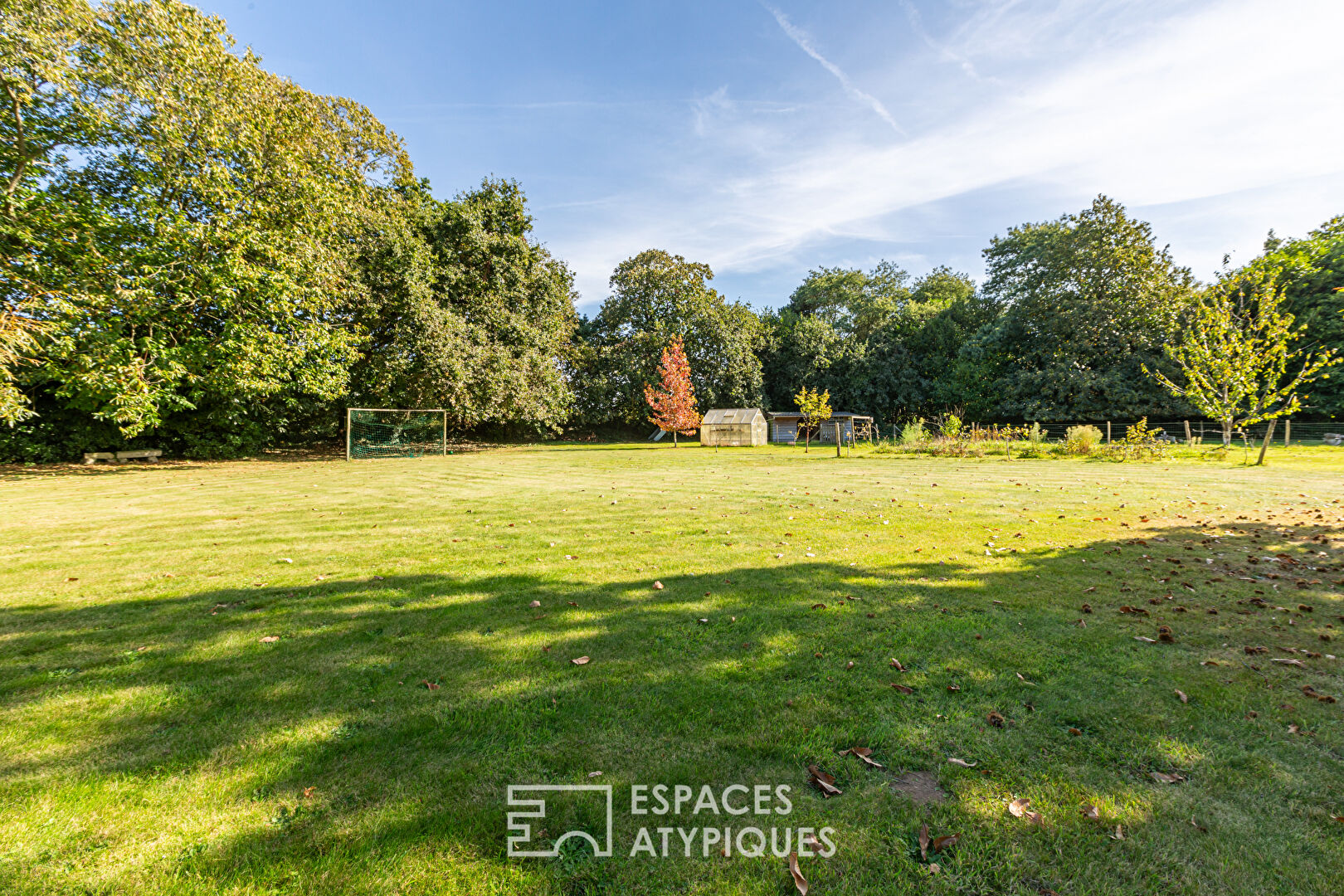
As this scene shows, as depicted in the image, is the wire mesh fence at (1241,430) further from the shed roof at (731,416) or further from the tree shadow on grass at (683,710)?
the tree shadow on grass at (683,710)

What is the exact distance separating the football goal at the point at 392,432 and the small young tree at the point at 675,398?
1562 cm

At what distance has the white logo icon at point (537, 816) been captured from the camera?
2.00 metres

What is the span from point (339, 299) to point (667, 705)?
2520 centimetres

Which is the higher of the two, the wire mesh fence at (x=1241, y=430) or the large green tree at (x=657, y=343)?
the large green tree at (x=657, y=343)

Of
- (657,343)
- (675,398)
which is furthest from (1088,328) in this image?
(657,343)

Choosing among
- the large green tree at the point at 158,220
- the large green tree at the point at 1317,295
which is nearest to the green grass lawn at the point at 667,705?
the large green tree at the point at 158,220

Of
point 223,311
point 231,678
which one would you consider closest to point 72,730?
point 231,678

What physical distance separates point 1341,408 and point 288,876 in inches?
1832

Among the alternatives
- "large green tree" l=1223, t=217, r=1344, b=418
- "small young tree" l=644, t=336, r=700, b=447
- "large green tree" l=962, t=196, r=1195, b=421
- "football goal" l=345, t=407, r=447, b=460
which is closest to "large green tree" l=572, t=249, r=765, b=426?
"small young tree" l=644, t=336, r=700, b=447

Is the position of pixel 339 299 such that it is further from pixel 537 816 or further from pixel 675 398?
pixel 537 816

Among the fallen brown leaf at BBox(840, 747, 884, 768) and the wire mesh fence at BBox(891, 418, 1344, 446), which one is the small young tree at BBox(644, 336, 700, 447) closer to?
the wire mesh fence at BBox(891, 418, 1344, 446)

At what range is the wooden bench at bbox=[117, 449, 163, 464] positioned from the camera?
64.4ft

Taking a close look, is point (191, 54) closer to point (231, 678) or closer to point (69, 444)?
point (69, 444)

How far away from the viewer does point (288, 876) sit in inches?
71.8
